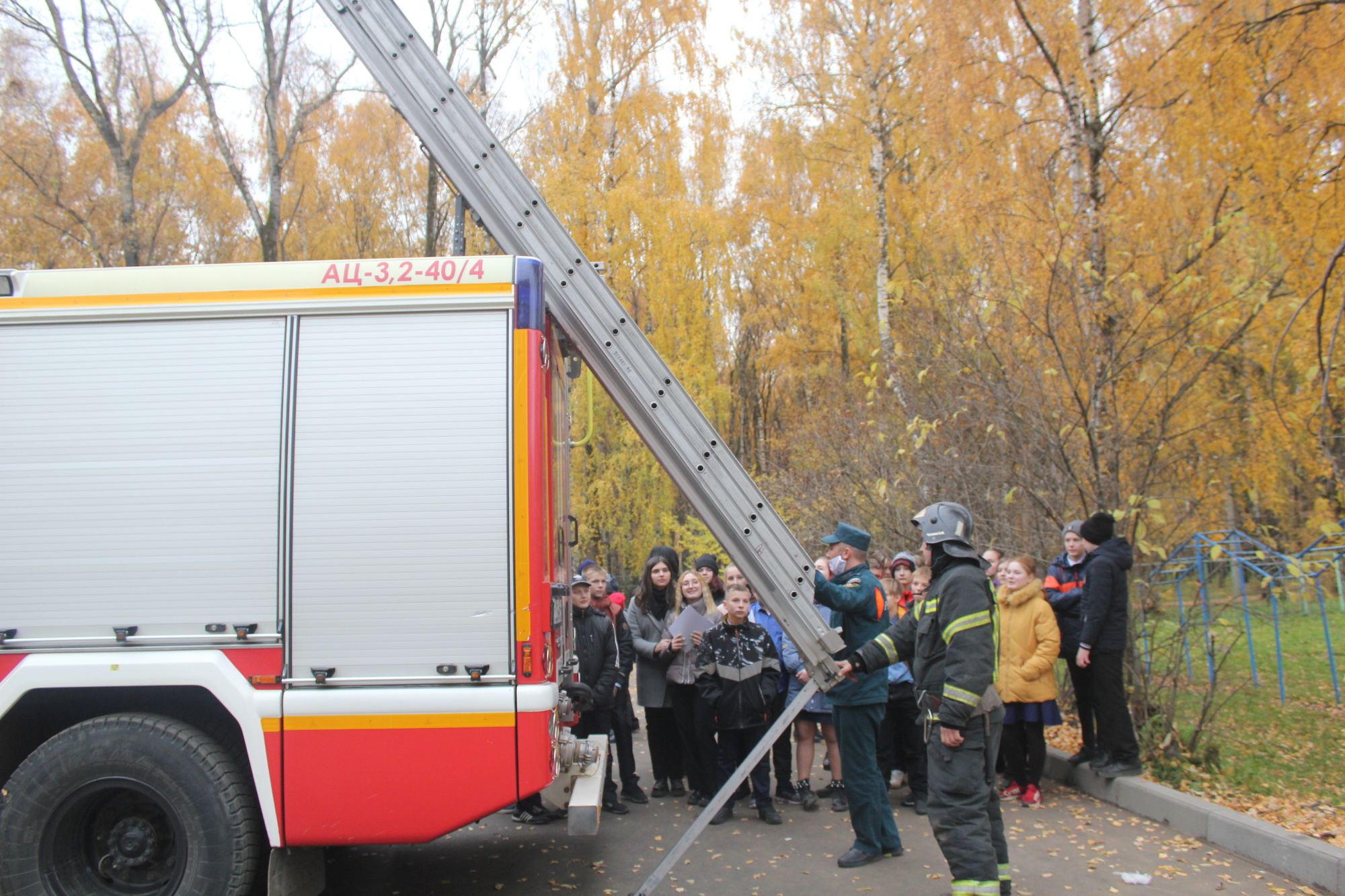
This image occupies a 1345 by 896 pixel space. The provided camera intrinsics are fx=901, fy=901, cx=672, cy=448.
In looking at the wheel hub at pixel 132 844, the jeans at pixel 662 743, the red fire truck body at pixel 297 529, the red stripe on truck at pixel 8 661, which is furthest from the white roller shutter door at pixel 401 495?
the jeans at pixel 662 743

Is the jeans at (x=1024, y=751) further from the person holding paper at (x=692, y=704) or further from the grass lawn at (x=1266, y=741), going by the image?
the person holding paper at (x=692, y=704)

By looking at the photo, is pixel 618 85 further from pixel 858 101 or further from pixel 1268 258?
pixel 1268 258

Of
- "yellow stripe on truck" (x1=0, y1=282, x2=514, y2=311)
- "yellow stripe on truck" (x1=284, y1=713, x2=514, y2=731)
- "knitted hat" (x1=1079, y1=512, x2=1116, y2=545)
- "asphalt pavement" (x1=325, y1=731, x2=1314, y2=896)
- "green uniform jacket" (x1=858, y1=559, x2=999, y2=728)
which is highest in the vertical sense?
"yellow stripe on truck" (x1=0, y1=282, x2=514, y2=311)

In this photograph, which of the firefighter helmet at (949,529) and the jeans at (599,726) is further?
the jeans at (599,726)

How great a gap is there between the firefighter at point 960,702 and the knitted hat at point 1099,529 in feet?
8.35

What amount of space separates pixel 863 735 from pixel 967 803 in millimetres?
1133

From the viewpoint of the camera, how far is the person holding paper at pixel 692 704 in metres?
6.62

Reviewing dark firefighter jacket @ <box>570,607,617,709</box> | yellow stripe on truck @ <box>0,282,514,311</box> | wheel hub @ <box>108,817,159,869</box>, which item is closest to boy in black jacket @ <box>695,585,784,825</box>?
dark firefighter jacket @ <box>570,607,617,709</box>

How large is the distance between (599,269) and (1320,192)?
17.3ft

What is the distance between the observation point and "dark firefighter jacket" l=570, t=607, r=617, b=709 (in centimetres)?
653

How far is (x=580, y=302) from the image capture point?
4.66 metres

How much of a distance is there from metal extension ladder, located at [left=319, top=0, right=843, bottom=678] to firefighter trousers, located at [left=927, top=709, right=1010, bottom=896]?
3.29 feet

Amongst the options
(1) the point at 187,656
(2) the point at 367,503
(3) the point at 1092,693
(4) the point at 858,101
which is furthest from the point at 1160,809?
(4) the point at 858,101

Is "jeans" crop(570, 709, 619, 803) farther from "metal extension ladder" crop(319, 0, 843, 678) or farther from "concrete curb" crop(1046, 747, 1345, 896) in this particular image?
"concrete curb" crop(1046, 747, 1345, 896)
